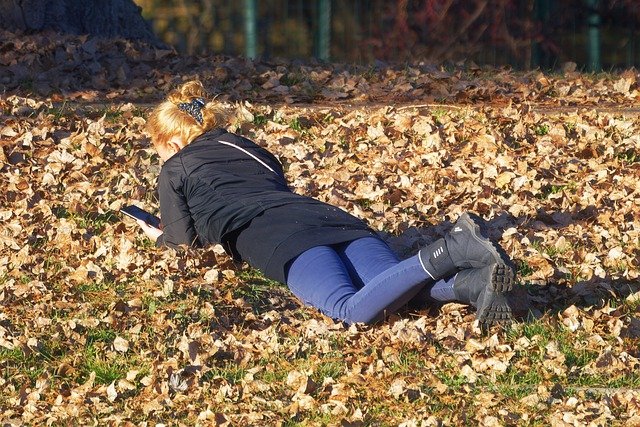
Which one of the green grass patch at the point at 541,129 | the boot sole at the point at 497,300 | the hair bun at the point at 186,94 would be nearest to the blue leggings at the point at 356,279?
the boot sole at the point at 497,300

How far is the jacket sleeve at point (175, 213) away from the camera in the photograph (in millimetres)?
5762

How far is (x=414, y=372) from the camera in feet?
15.5

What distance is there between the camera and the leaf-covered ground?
14.8 ft

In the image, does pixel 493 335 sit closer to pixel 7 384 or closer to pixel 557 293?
pixel 557 293

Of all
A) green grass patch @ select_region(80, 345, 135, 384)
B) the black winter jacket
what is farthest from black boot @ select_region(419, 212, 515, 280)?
green grass patch @ select_region(80, 345, 135, 384)

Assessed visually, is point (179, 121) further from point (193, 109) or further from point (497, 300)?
point (497, 300)

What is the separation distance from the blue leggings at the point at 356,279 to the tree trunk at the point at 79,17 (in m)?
6.08

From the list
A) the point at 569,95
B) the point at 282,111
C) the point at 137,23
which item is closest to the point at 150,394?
the point at 282,111

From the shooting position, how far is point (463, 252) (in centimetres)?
484

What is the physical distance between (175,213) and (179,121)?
0.49 meters

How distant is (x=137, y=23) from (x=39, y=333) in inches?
264

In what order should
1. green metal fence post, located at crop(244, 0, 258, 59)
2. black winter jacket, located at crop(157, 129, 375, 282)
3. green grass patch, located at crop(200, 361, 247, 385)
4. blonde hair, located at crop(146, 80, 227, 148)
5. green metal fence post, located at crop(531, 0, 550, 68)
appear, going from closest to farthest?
1. green grass patch, located at crop(200, 361, 247, 385)
2. black winter jacket, located at crop(157, 129, 375, 282)
3. blonde hair, located at crop(146, 80, 227, 148)
4. green metal fence post, located at crop(244, 0, 258, 59)
5. green metal fence post, located at crop(531, 0, 550, 68)

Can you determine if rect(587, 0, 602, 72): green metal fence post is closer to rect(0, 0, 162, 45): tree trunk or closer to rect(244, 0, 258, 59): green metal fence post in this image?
rect(244, 0, 258, 59): green metal fence post

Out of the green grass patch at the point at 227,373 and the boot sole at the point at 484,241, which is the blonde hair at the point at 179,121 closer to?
the green grass patch at the point at 227,373
